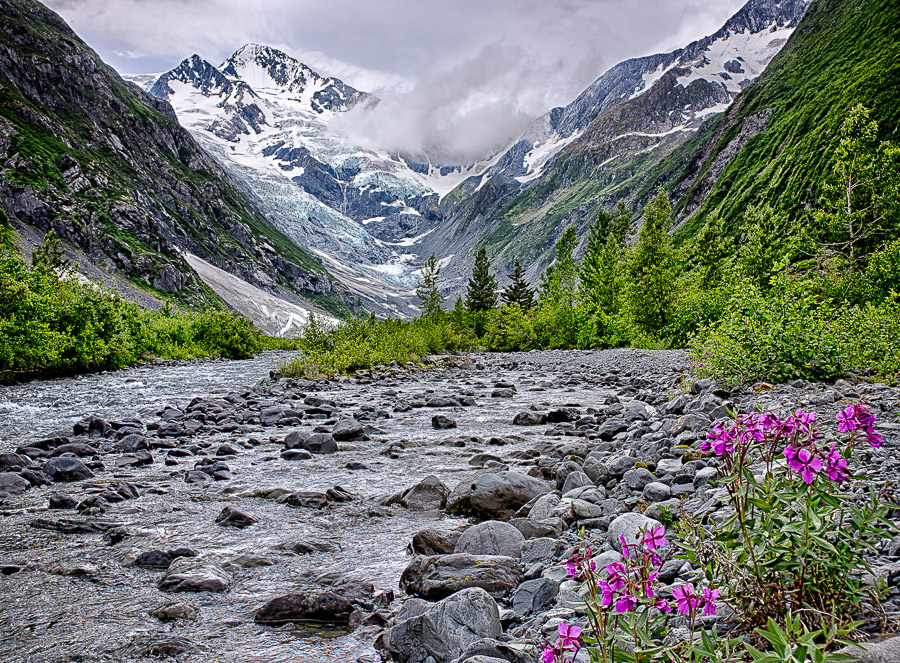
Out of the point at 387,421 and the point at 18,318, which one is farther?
the point at 18,318

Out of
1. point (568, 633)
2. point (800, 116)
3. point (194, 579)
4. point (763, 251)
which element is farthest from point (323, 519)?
point (800, 116)

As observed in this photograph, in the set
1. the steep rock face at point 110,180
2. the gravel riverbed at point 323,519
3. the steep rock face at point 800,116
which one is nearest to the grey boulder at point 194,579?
the gravel riverbed at point 323,519

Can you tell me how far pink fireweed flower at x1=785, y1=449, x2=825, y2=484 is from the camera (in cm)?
195

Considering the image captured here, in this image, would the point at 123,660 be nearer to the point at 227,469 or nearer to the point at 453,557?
the point at 453,557

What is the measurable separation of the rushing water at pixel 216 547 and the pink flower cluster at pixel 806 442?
108 inches

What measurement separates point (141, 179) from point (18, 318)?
14235cm

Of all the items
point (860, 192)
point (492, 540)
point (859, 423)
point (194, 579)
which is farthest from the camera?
point (860, 192)

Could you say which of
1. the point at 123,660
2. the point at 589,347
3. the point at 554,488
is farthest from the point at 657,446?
the point at 589,347

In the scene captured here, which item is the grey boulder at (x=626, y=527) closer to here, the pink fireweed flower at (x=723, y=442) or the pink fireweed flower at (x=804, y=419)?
the pink fireweed flower at (x=723, y=442)

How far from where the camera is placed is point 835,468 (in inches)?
78.4

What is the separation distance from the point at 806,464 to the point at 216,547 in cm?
547

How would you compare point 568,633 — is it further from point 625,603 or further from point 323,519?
point 323,519

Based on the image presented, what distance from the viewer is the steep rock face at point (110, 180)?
3777 inches

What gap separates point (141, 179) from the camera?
135625mm
